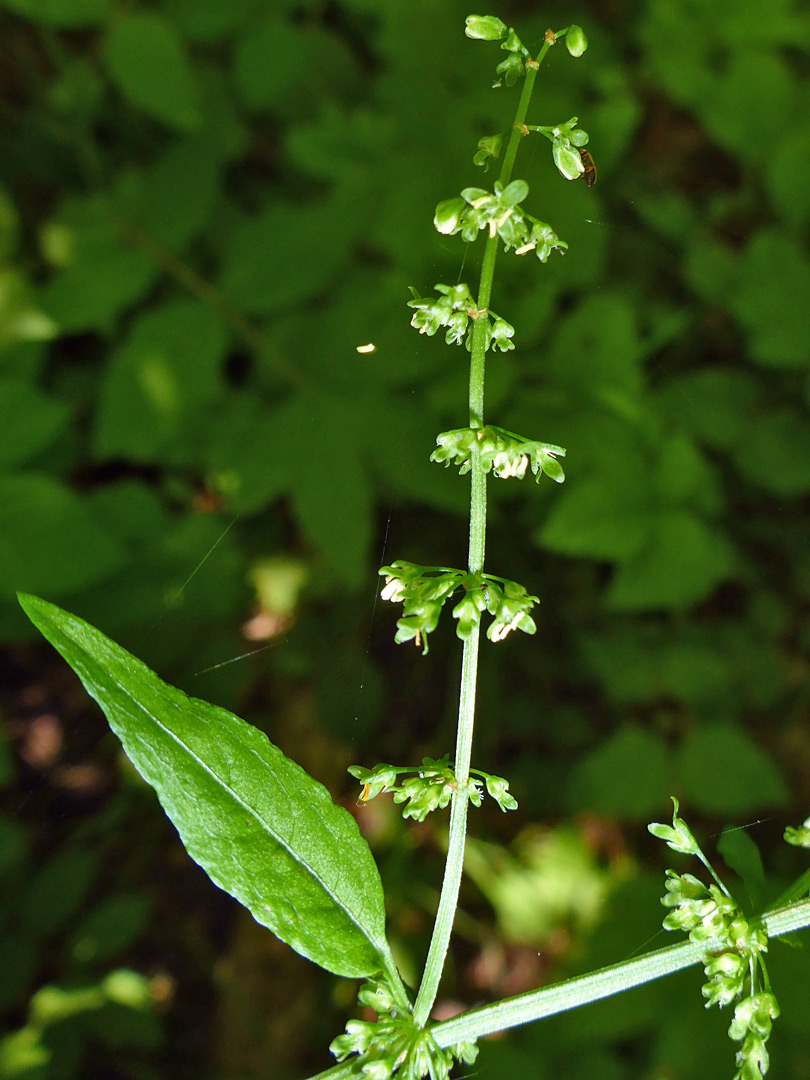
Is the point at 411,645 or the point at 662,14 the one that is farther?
the point at 411,645

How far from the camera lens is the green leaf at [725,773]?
3.58 meters

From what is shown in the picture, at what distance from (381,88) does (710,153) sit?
194 cm

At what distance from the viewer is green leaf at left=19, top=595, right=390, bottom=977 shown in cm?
139

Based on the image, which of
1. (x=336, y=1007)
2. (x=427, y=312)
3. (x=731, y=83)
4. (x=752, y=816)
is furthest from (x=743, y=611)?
(x=427, y=312)

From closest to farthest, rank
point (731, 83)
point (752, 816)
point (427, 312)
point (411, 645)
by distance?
point (427, 312) < point (731, 83) < point (752, 816) < point (411, 645)

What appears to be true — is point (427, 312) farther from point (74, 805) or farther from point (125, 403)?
point (74, 805)

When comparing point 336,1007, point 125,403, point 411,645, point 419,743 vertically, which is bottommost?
point 336,1007

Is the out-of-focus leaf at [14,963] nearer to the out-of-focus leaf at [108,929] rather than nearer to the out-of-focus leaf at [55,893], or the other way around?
the out-of-focus leaf at [55,893]

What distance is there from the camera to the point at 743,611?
4016mm

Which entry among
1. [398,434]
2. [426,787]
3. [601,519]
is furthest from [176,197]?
[426,787]

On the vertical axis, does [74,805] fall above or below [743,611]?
below

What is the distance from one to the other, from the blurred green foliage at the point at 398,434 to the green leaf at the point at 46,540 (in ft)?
0.03

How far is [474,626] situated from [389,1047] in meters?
0.77

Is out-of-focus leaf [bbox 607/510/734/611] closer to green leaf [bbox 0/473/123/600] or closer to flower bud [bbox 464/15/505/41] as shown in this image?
green leaf [bbox 0/473/123/600]
